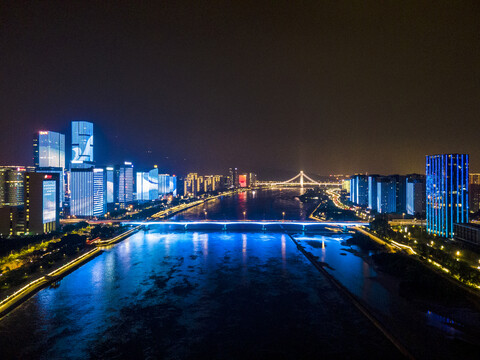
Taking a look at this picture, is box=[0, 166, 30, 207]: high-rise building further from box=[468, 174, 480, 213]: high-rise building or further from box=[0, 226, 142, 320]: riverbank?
box=[468, 174, 480, 213]: high-rise building

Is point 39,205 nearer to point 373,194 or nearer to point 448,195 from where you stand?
point 448,195

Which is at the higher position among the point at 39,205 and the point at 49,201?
the point at 49,201

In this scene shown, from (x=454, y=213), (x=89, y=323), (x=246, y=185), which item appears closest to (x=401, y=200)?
(x=454, y=213)

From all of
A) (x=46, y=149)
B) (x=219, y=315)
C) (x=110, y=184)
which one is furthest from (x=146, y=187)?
(x=219, y=315)

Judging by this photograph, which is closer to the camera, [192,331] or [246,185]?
[192,331]

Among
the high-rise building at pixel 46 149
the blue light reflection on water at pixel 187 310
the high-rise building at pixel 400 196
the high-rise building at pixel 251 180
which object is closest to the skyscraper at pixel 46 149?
the high-rise building at pixel 46 149

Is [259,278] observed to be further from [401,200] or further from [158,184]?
[158,184]
